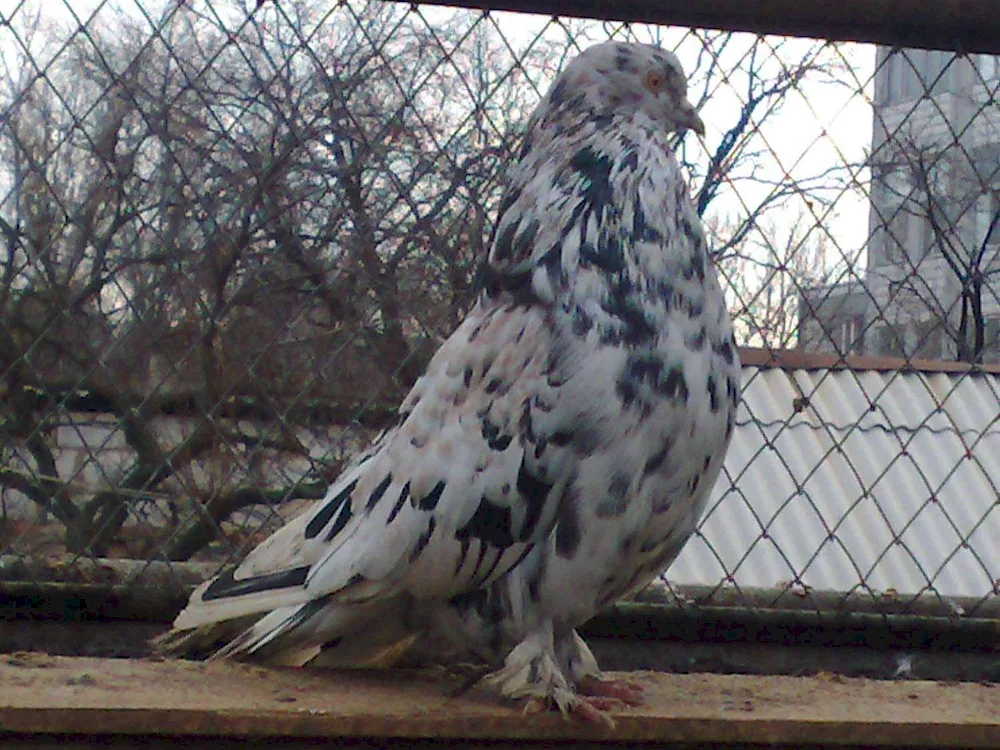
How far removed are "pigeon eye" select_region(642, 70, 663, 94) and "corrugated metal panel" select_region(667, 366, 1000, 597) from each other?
0.97 m

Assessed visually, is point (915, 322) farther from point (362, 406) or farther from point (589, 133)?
point (589, 133)

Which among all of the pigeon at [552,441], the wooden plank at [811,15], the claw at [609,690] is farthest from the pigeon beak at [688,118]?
the claw at [609,690]

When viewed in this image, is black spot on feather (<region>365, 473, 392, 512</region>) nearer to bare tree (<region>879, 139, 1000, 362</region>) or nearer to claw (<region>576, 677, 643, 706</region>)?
claw (<region>576, 677, 643, 706</region>)

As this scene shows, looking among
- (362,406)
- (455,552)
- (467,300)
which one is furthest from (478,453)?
(362,406)

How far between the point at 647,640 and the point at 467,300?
58 cm

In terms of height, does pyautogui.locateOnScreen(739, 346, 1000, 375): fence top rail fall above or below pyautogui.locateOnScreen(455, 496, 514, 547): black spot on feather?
above

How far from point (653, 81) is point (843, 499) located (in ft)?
4.97

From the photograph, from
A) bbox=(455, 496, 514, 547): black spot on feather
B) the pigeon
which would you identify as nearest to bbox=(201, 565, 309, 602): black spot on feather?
the pigeon

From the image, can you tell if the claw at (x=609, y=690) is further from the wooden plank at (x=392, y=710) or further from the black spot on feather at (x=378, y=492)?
the black spot on feather at (x=378, y=492)

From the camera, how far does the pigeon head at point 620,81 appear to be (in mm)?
1270

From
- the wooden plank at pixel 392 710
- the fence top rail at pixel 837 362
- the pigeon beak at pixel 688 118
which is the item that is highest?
the pigeon beak at pixel 688 118

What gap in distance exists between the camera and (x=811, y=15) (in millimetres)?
1509

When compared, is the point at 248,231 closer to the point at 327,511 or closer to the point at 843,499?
the point at 327,511

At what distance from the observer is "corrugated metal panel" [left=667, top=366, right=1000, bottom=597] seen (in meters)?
2.27
